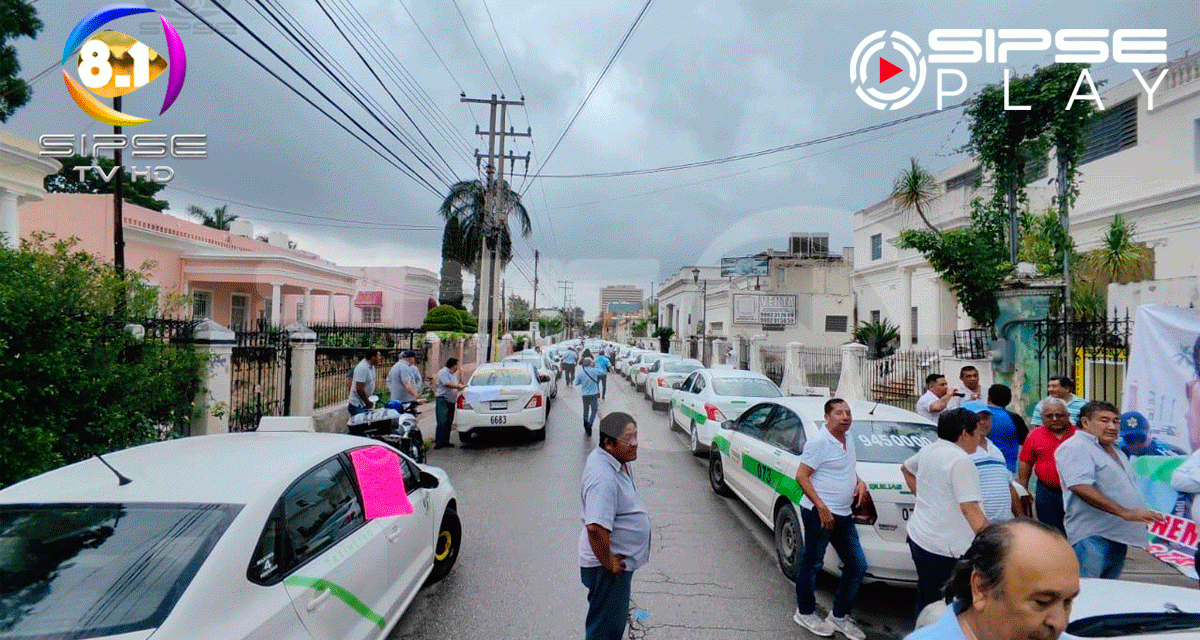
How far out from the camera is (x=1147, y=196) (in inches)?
645

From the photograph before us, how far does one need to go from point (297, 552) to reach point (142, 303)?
4536mm

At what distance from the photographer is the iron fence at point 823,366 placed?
70.4 ft

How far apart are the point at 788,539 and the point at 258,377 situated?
772 centimetres

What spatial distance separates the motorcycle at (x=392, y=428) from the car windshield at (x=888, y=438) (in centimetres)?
547

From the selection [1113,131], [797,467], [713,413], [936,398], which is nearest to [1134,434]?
[936,398]

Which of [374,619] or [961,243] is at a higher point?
[961,243]

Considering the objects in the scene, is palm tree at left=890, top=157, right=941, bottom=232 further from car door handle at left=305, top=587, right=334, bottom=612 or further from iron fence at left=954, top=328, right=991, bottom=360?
car door handle at left=305, top=587, right=334, bottom=612

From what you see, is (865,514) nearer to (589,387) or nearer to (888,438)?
(888,438)

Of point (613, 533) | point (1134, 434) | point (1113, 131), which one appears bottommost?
point (613, 533)

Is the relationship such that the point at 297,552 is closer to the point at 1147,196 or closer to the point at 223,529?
the point at 223,529

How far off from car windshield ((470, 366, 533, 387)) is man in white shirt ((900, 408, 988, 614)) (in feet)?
28.9

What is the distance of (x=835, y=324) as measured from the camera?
126 ft

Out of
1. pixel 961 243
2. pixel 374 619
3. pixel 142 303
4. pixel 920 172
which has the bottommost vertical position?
pixel 374 619

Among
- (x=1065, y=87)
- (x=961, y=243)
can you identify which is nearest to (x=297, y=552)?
(x=961, y=243)
